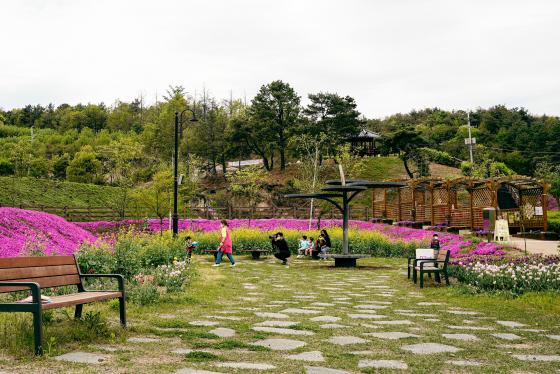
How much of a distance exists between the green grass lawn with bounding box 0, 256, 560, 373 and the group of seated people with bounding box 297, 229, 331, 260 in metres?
8.89

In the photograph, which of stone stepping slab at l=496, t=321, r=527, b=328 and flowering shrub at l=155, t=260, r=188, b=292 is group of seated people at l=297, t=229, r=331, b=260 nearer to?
flowering shrub at l=155, t=260, r=188, b=292

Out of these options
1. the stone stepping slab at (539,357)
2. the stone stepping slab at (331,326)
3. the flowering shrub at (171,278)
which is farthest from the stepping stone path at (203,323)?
the stone stepping slab at (539,357)

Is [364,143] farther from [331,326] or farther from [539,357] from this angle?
[539,357]

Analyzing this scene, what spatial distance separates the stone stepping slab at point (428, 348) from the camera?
540cm

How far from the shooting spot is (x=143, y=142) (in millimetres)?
61594

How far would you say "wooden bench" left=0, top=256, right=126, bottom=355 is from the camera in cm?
473

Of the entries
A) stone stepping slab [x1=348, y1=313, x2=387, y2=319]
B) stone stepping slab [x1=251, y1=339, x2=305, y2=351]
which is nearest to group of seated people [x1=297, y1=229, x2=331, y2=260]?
stone stepping slab [x1=348, y1=313, x2=387, y2=319]

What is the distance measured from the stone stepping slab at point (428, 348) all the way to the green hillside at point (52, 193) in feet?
121

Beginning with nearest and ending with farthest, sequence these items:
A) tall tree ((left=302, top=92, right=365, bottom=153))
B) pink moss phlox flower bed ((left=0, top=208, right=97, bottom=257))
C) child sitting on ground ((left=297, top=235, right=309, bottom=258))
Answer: pink moss phlox flower bed ((left=0, top=208, right=97, bottom=257)), child sitting on ground ((left=297, top=235, right=309, bottom=258)), tall tree ((left=302, top=92, right=365, bottom=153))

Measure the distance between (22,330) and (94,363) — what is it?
1.25 m

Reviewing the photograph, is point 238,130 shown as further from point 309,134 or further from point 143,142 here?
point 143,142

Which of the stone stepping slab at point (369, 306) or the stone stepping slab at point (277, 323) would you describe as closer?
the stone stepping slab at point (277, 323)

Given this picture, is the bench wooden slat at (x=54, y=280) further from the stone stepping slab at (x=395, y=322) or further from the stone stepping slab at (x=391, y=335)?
the stone stepping slab at (x=395, y=322)

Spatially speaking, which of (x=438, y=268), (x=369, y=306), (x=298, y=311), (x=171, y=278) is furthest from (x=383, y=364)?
(x=438, y=268)
